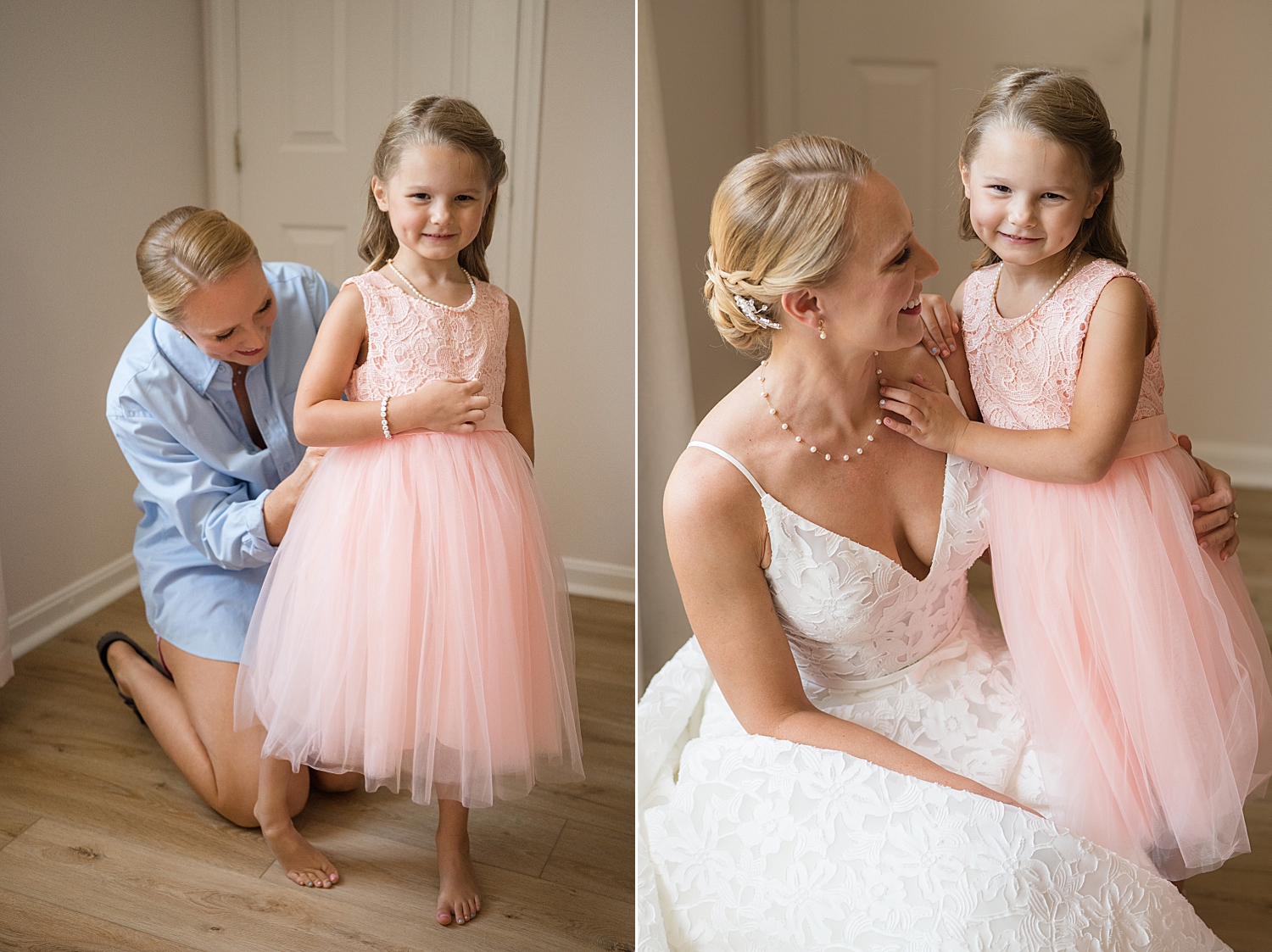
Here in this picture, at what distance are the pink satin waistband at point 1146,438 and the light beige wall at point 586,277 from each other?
578mm

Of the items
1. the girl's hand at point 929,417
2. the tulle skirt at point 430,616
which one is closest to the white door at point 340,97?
the tulle skirt at point 430,616

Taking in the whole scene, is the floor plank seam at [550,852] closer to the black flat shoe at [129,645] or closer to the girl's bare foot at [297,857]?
the girl's bare foot at [297,857]

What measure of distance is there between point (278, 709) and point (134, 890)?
11.1 inches

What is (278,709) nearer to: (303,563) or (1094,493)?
(303,563)

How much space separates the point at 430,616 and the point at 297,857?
1.28 feet

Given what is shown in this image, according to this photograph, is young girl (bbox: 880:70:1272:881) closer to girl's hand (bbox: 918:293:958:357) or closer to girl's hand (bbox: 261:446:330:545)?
girl's hand (bbox: 918:293:958:357)

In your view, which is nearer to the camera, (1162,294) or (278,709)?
(278,709)

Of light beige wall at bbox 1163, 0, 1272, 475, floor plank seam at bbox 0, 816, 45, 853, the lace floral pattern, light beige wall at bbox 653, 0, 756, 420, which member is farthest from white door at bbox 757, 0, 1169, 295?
floor plank seam at bbox 0, 816, 45, 853

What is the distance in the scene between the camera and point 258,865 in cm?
129

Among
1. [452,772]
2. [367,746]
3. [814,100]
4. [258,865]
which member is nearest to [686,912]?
[452,772]

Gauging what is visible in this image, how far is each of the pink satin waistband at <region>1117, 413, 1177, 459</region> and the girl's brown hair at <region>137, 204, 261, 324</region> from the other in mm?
1064

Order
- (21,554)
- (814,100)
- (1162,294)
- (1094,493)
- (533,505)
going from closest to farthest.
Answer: (1094,493), (533,505), (21,554), (1162,294), (814,100)

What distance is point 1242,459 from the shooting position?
1.66 m

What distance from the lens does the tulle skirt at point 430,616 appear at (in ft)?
3.98
